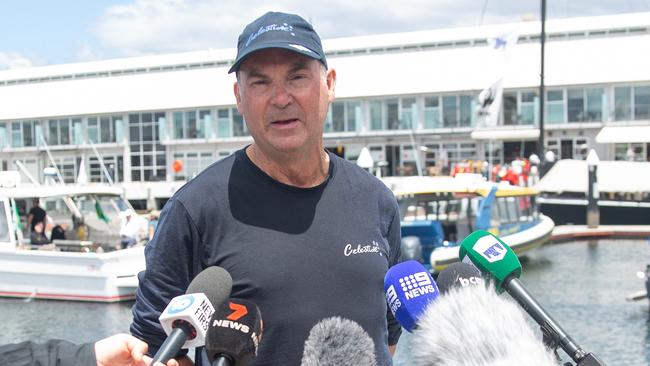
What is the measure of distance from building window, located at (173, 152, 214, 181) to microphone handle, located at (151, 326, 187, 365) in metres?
53.7

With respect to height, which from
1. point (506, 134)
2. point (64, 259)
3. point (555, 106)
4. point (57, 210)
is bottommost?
point (64, 259)

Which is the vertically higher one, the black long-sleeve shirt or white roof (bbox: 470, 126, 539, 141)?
white roof (bbox: 470, 126, 539, 141)

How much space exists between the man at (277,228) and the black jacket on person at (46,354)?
47cm

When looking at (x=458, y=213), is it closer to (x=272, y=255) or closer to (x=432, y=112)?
(x=272, y=255)

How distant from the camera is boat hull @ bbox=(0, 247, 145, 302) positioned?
18.2 metres

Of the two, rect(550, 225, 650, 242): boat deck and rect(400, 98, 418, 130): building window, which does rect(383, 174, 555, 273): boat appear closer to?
rect(550, 225, 650, 242): boat deck

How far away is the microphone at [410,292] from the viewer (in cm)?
204

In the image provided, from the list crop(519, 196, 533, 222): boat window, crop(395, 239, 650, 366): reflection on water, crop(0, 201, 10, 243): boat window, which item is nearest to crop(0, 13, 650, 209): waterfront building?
crop(395, 239, 650, 366): reflection on water

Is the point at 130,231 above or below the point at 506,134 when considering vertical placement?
below

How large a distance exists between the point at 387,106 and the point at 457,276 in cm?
5031

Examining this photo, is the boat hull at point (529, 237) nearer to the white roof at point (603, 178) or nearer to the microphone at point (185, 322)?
the white roof at point (603, 178)

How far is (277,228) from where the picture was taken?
2605 mm

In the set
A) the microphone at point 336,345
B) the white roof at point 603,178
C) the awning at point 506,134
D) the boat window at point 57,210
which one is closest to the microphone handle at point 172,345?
the microphone at point 336,345

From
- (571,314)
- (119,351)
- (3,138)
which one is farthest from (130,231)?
(3,138)
